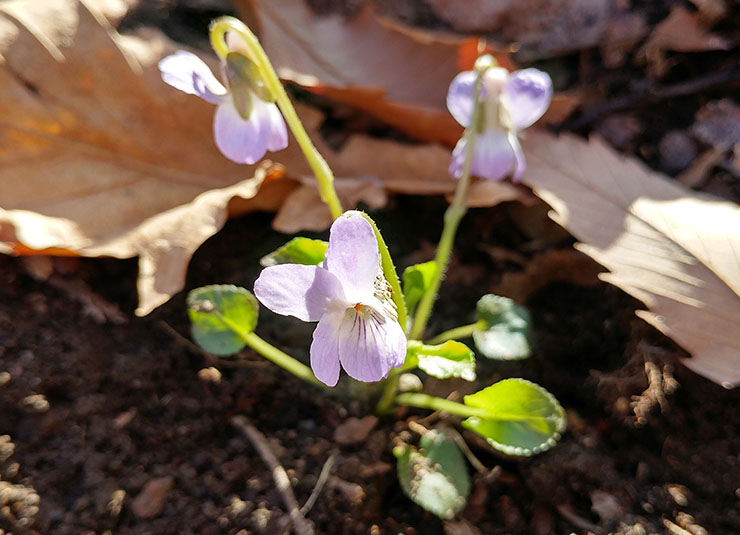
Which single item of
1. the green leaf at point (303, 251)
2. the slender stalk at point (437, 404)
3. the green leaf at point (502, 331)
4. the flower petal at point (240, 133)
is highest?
the flower petal at point (240, 133)

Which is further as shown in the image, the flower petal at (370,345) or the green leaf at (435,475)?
the green leaf at (435,475)

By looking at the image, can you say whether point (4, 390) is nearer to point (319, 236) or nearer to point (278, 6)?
point (319, 236)

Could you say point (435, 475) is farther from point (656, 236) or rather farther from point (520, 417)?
point (656, 236)

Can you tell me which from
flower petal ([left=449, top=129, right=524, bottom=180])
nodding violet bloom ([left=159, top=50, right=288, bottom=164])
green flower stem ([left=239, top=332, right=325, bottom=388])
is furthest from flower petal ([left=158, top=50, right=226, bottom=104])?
flower petal ([left=449, top=129, right=524, bottom=180])

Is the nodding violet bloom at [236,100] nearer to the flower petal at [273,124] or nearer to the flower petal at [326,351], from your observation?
the flower petal at [273,124]

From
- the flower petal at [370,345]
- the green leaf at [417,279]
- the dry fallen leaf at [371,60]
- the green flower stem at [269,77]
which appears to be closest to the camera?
the flower petal at [370,345]

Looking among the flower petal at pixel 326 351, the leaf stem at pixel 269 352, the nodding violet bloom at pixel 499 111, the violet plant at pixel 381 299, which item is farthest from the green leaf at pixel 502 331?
the flower petal at pixel 326 351

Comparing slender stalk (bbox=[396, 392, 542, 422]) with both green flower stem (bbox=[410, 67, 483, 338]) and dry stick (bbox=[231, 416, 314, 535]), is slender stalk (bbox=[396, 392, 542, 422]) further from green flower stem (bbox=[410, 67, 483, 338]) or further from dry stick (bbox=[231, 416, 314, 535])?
dry stick (bbox=[231, 416, 314, 535])

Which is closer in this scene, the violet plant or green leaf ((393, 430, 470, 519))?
the violet plant
